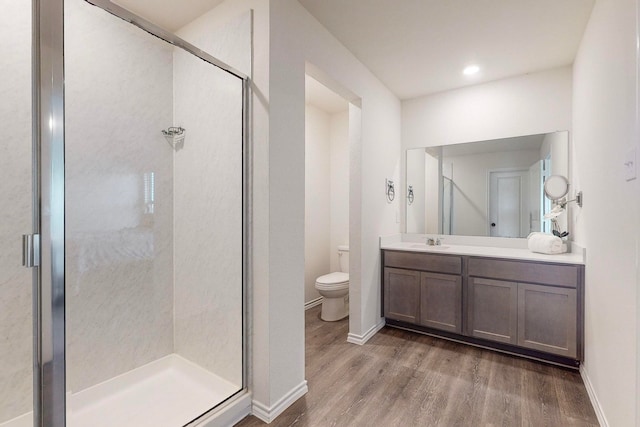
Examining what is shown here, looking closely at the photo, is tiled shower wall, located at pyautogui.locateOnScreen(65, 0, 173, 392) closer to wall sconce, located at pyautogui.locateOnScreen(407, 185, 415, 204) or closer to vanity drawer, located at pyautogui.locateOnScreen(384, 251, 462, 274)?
vanity drawer, located at pyautogui.locateOnScreen(384, 251, 462, 274)

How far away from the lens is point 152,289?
7.28 feet

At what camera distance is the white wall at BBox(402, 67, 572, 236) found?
8.89 ft

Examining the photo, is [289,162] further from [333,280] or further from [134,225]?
[333,280]

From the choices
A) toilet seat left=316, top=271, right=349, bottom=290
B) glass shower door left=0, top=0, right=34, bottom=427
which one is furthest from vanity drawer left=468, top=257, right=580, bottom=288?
glass shower door left=0, top=0, right=34, bottom=427

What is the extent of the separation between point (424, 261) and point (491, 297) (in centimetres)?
60

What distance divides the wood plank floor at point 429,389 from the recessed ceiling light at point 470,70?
8.10 ft

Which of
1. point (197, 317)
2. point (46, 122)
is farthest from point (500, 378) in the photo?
point (46, 122)

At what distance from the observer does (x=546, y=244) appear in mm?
2473

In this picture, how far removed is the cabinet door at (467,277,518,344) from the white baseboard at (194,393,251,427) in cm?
192

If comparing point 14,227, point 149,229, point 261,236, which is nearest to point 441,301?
point 261,236

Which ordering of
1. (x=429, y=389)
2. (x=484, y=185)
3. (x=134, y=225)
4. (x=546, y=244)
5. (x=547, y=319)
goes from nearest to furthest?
1. (x=429, y=389)
2. (x=134, y=225)
3. (x=547, y=319)
4. (x=546, y=244)
5. (x=484, y=185)

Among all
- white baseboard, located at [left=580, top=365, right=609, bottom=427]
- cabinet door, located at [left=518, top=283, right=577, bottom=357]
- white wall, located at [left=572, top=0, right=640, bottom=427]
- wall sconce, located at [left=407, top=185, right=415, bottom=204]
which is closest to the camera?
white wall, located at [left=572, top=0, right=640, bottom=427]

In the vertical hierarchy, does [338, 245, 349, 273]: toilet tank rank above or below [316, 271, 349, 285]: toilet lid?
above

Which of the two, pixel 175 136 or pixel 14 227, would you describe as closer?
pixel 14 227
